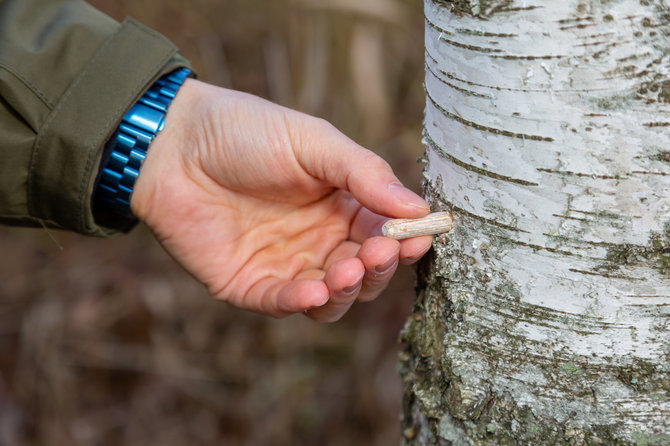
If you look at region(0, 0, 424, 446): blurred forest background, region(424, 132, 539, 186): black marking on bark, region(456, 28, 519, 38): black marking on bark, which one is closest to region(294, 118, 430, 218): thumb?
region(424, 132, 539, 186): black marking on bark

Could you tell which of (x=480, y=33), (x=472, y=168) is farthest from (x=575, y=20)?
(x=472, y=168)

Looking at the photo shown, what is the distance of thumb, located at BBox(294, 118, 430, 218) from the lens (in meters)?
1.19

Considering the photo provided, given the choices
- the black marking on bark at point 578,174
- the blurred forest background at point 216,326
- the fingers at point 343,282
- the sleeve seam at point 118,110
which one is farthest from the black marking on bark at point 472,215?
the blurred forest background at point 216,326

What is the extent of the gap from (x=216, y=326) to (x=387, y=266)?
2.26 meters

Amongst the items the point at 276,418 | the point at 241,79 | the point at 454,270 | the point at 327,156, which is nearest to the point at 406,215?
the point at 454,270

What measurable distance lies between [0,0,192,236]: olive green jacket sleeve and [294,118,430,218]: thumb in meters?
0.47

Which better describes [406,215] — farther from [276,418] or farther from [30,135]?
[276,418]

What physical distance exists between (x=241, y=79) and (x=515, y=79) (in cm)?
277

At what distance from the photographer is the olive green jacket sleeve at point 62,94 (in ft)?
4.73

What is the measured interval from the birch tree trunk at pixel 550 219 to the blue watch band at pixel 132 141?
0.78 m

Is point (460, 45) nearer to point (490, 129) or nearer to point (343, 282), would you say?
point (490, 129)

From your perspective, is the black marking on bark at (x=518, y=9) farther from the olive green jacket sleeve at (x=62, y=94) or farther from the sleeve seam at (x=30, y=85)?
the sleeve seam at (x=30, y=85)

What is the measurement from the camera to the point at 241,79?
345 centimetres

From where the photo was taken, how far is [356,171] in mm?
1271
